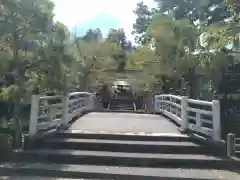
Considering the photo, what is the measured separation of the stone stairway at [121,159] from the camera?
6.29 metres

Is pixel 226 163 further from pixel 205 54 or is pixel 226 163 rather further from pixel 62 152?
pixel 205 54

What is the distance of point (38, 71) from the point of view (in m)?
8.17

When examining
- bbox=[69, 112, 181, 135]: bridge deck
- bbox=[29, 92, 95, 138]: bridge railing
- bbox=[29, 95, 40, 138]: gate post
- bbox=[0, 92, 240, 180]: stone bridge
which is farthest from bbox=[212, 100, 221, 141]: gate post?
bbox=[29, 95, 40, 138]: gate post

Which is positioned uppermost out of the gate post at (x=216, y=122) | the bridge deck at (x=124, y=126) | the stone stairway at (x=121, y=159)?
the gate post at (x=216, y=122)

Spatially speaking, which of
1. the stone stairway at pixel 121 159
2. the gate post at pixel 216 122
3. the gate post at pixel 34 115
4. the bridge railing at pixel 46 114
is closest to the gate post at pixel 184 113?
the stone stairway at pixel 121 159

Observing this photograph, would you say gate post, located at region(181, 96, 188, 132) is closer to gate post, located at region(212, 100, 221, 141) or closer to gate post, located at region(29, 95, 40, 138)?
gate post, located at region(212, 100, 221, 141)

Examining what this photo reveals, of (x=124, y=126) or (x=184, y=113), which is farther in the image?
(x=124, y=126)

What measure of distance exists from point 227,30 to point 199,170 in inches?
159

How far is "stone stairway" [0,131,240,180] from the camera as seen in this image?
6294mm

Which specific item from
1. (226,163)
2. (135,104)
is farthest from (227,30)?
(135,104)

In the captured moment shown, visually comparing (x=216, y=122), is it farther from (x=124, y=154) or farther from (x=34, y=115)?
(x=34, y=115)

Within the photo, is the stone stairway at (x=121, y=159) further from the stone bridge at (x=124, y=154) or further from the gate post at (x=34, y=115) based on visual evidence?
the gate post at (x=34, y=115)

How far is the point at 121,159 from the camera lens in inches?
273

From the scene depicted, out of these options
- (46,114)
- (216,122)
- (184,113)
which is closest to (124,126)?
(184,113)
